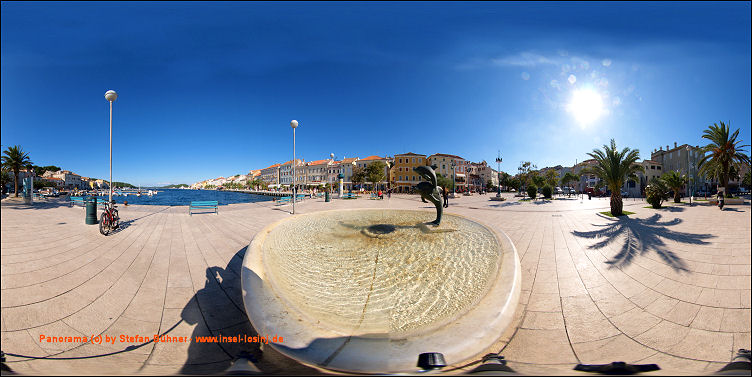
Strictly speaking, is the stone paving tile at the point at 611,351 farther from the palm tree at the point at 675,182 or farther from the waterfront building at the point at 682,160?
the waterfront building at the point at 682,160

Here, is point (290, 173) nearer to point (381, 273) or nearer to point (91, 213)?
point (91, 213)

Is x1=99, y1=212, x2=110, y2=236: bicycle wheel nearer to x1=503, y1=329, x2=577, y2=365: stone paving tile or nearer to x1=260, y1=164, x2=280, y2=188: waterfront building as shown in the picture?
x1=503, y1=329, x2=577, y2=365: stone paving tile

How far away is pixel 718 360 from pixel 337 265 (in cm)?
488

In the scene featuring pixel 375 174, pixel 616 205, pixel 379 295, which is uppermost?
pixel 375 174

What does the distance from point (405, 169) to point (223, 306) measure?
54210mm

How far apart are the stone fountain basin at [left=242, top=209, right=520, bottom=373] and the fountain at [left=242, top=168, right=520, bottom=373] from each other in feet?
0.04

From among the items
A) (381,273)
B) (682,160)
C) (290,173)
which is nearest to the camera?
(381,273)

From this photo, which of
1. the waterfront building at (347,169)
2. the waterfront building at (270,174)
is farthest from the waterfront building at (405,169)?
the waterfront building at (270,174)

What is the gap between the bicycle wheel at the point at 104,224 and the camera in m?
5.58

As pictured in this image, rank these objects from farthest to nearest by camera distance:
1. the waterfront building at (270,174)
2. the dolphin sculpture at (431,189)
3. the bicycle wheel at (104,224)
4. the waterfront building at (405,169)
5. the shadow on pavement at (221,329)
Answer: the waterfront building at (270,174) < the waterfront building at (405,169) < the dolphin sculpture at (431,189) < the bicycle wheel at (104,224) < the shadow on pavement at (221,329)

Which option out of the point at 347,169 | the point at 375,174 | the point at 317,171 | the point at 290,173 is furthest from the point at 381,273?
the point at 290,173

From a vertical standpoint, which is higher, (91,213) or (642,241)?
(91,213)

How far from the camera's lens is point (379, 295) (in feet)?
11.5

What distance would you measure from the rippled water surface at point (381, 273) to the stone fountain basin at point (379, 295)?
17 millimetres
